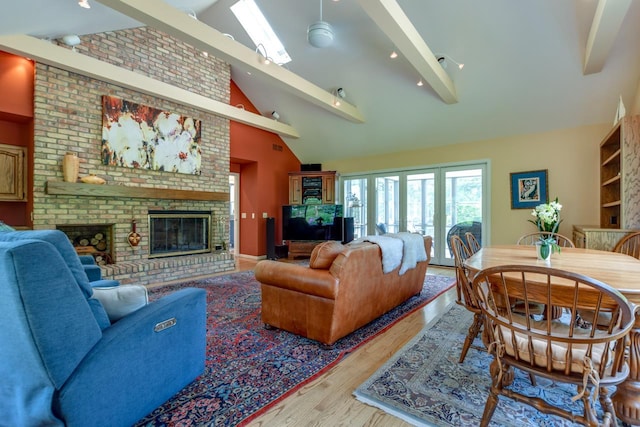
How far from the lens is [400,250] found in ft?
9.94

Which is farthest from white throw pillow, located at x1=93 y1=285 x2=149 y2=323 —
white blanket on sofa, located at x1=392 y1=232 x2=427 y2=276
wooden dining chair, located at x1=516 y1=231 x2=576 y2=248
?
wooden dining chair, located at x1=516 y1=231 x2=576 y2=248

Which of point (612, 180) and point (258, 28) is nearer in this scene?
point (612, 180)

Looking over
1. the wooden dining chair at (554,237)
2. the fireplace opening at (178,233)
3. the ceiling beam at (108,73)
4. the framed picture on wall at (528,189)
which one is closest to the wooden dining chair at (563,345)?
the wooden dining chair at (554,237)

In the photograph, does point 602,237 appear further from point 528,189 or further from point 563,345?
point 563,345

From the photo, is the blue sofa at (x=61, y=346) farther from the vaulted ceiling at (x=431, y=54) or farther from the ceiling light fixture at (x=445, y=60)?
the ceiling light fixture at (x=445, y=60)

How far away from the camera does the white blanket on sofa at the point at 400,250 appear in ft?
9.18

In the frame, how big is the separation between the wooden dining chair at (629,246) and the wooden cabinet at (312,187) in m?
5.01

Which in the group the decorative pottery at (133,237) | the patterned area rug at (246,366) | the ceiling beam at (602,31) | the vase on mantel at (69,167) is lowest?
the patterned area rug at (246,366)

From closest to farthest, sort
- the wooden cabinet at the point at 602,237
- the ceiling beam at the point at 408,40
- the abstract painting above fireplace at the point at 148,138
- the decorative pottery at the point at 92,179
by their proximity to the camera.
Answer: the ceiling beam at the point at 408,40 < the wooden cabinet at the point at 602,237 < the decorative pottery at the point at 92,179 < the abstract painting above fireplace at the point at 148,138

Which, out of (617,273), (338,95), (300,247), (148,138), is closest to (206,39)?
(148,138)

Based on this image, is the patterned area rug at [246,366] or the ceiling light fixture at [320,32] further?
the ceiling light fixture at [320,32]

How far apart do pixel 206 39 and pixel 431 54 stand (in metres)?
2.76

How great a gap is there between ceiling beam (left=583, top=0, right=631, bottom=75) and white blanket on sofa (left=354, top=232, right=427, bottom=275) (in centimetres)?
262

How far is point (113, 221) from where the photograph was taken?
4.43m
